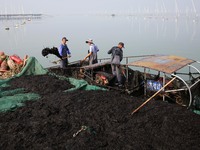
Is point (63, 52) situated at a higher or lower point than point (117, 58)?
higher

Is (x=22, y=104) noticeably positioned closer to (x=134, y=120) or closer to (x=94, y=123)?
(x=94, y=123)

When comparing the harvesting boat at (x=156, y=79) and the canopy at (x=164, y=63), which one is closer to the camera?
the harvesting boat at (x=156, y=79)

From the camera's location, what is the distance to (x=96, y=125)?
5852mm

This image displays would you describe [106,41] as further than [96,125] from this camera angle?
Yes

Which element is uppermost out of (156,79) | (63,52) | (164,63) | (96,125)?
(63,52)

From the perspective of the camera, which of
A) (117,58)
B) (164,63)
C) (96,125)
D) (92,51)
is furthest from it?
(92,51)

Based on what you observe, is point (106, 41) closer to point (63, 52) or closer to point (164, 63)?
point (63, 52)

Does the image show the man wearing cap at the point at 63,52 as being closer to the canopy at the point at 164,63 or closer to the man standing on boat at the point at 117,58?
the man standing on boat at the point at 117,58

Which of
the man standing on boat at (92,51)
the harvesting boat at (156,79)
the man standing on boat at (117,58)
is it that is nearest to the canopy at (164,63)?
the harvesting boat at (156,79)

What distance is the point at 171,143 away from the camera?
513cm

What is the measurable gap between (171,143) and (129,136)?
3.02 feet

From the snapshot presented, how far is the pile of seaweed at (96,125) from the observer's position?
16.9ft

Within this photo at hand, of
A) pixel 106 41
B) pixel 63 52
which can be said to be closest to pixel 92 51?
pixel 63 52

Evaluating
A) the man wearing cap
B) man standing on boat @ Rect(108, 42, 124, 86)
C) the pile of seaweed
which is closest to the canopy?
the pile of seaweed
